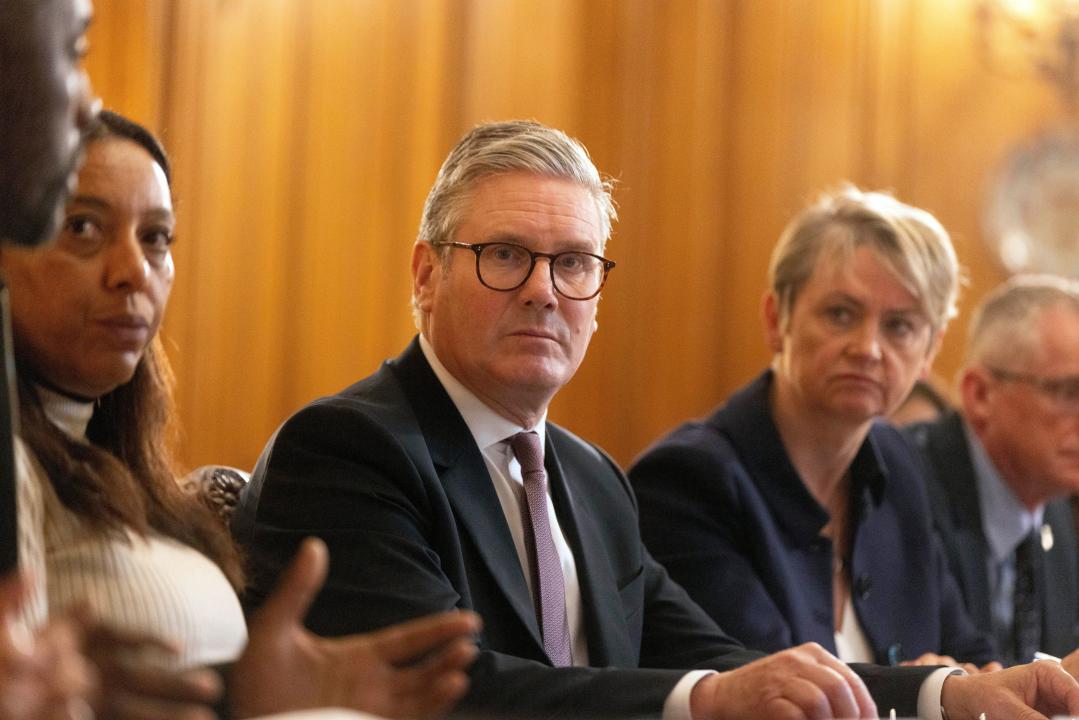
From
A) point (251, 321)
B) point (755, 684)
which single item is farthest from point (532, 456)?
point (251, 321)

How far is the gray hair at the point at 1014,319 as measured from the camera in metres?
3.79

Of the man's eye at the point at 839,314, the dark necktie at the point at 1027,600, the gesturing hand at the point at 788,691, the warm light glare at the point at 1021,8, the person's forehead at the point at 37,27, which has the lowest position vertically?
the dark necktie at the point at 1027,600

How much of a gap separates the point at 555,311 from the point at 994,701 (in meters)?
0.94

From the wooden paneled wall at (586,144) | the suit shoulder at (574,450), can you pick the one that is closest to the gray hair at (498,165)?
the suit shoulder at (574,450)

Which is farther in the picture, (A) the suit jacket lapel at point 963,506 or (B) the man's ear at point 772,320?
(A) the suit jacket lapel at point 963,506

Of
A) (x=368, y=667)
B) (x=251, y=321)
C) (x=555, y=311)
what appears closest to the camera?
(x=368, y=667)

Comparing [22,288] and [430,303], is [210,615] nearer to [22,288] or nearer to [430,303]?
[22,288]

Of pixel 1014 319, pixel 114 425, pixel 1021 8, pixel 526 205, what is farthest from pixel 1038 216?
pixel 114 425

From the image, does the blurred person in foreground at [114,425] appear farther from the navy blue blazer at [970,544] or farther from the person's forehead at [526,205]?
the navy blue blazer at [970,544]

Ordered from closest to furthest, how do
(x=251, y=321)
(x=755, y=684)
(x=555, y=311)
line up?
(x=755, y=684) → (x=555, y=311) → (x=251, y=321)

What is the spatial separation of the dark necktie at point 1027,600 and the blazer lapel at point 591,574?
1645 mm

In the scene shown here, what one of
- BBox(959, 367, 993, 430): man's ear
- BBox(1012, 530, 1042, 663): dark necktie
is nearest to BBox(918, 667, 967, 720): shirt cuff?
BBox(1012, 530, 1042, 663): dark necktie

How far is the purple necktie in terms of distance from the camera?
2213mm

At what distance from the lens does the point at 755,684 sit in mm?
1857
